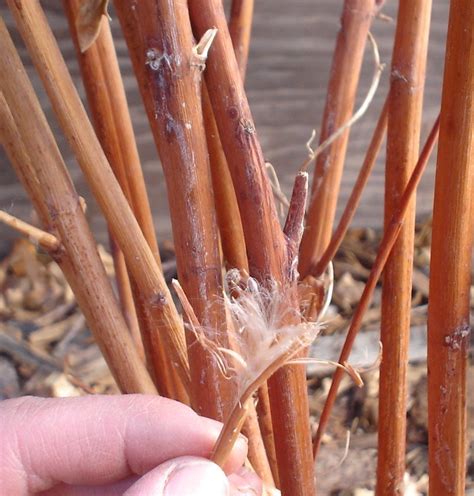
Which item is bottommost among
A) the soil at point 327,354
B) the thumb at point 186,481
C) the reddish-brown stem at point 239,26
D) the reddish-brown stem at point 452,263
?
the soil at point 327,354

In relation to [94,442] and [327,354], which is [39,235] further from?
[327,354]

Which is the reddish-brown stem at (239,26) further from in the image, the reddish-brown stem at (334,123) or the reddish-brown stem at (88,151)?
the reddish-brown stem at (88,151)

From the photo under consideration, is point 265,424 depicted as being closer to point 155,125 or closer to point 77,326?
point 155,125

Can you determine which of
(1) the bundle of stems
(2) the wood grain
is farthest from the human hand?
(2) the wood grain

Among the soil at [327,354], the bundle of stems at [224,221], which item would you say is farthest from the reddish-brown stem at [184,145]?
the soil at [327,354]

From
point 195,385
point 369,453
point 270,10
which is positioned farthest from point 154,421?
point 270,10

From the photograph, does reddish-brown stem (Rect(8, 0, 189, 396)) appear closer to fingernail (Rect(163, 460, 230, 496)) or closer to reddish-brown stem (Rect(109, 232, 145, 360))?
fingernail (Rect(163, 460, 230, 496))
